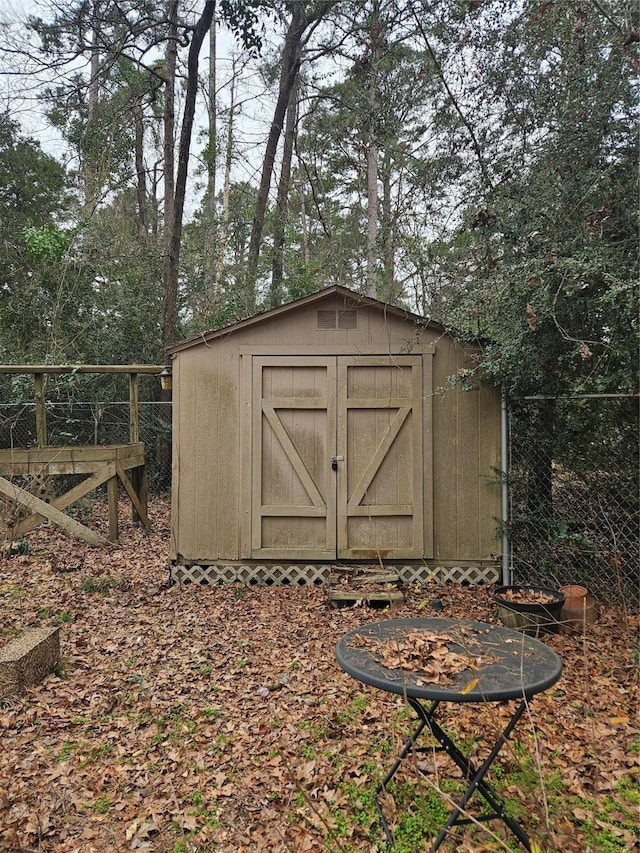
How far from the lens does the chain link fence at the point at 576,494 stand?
168 inches

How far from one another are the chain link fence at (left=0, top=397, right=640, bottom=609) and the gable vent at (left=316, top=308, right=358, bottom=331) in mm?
1705

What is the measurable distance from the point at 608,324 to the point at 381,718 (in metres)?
2.91

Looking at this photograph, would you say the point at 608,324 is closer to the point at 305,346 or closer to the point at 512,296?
the point at 512,296

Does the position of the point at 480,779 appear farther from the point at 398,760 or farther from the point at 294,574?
the point at 294,574

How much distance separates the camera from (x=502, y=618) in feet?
13.3

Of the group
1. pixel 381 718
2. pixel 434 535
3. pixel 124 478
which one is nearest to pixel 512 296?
pixel 434 535

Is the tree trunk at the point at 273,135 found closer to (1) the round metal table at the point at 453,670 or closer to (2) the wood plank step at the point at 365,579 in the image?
(2) the wood plank step at the point at 365,579

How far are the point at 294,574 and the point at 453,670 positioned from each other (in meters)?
3.49

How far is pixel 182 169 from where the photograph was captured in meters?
9.33

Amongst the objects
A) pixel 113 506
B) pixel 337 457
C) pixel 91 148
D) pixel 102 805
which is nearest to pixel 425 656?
pixel 102 805

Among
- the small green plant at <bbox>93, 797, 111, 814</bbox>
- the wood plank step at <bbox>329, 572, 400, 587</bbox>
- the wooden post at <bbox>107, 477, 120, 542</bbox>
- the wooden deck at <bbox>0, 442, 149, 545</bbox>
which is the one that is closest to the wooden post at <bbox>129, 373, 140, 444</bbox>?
the wooden deck at <bbox>0, 442, 149, 545</bbox>

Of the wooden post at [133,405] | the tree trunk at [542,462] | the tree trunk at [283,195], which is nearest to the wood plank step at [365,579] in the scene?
the tree trunk at [542,462]

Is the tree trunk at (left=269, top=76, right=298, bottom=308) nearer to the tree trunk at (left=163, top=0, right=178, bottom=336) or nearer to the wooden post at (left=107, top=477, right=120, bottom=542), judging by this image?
the tree trunk at (left=163, top=0, right=178, bottom=336)

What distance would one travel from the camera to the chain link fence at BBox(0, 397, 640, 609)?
4.26 m
